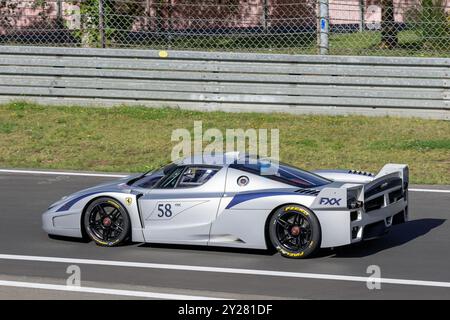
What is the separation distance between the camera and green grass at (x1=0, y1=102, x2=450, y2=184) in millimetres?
15258

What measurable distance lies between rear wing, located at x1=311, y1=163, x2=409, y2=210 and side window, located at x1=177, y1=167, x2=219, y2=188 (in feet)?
4.24

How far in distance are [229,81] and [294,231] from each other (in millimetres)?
7871

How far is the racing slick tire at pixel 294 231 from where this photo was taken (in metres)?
9.66

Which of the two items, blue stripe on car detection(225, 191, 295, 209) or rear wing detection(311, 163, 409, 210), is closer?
rear wing detection(311, 163, 409, 210)

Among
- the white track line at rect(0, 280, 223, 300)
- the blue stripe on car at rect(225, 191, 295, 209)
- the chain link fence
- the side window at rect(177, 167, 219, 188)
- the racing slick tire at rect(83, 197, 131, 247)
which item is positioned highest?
the chain link fence

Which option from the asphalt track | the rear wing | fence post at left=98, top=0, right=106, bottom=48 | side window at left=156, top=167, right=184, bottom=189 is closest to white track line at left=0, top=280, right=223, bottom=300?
the asphalt track

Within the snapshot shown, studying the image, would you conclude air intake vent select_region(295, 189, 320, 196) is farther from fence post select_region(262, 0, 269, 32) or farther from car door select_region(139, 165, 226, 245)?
fence post select_region(262, 0, 269, 32)

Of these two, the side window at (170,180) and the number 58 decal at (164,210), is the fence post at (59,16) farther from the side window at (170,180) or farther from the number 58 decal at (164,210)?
the number 58 decal at (164,210)

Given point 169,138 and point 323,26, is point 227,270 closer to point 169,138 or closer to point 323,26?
point 169,138

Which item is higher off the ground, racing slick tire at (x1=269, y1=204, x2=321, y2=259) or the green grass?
the green grass

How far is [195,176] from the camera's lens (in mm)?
10430

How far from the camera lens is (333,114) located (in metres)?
17.1

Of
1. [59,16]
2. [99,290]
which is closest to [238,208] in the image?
[99,290]

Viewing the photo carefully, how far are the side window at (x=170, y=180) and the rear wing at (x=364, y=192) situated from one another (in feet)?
5.43
